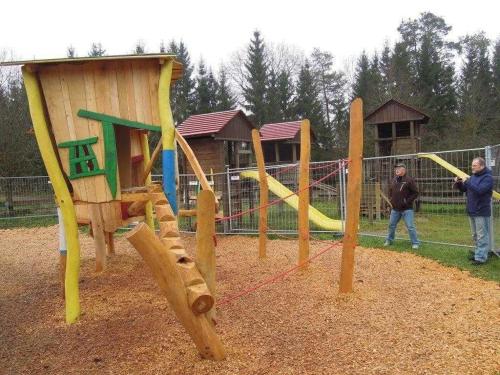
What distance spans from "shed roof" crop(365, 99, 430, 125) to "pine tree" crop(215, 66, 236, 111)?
888 inches

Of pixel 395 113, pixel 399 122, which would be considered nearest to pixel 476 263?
pixel 395 113

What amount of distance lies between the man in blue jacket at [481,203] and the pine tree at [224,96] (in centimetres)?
3395

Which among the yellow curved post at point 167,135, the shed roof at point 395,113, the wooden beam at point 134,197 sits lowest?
the wooden beam at point 134,197

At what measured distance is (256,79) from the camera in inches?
1702

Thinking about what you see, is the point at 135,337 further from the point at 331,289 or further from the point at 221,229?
the point at 221,229

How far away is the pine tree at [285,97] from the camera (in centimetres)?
4272

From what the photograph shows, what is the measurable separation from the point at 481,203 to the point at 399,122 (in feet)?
41.2

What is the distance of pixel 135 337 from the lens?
13.8 ft

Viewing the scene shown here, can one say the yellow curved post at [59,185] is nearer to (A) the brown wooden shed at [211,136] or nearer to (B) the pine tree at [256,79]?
(A) the brown wooden shed at [211,136]

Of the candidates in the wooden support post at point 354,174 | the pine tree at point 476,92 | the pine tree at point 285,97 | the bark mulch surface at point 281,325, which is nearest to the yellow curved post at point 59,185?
the bark mulch surface at point 281,325

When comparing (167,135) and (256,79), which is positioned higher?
(256,79)

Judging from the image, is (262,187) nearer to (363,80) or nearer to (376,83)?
(376,83)

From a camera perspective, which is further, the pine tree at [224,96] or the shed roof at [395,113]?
the pine tree at [224,96]

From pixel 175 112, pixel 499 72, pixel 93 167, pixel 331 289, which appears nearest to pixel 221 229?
pixel 331 289
